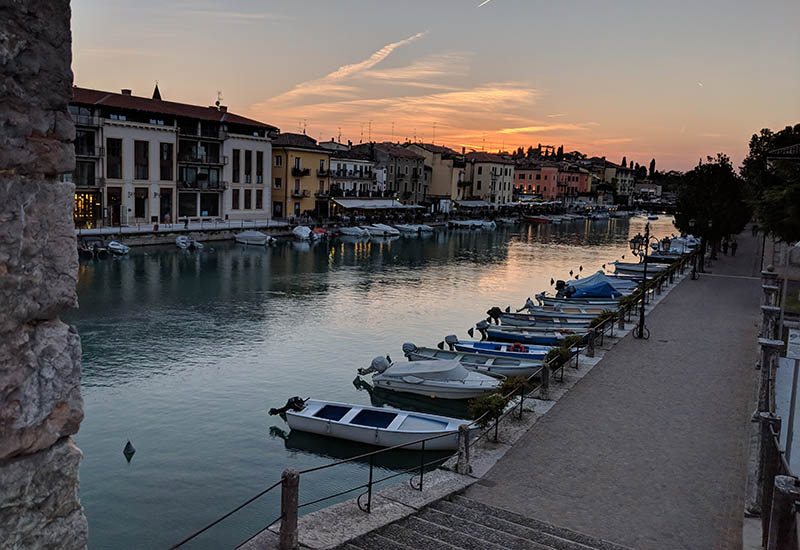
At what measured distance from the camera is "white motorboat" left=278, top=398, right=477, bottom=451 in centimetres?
1608

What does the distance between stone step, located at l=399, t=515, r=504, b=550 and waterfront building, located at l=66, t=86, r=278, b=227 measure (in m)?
49.2

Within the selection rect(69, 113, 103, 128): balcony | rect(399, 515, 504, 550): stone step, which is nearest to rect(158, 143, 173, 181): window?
rect(69, 113, 103, 128): balcony

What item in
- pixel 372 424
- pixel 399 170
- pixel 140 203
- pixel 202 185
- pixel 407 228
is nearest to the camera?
pixel 372 424

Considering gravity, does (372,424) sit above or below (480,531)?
below

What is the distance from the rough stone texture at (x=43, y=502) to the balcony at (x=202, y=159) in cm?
6296

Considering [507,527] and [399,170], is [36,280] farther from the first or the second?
[399,170]

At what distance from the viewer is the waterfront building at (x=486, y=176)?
119500 millimetres

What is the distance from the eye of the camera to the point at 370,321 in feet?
103

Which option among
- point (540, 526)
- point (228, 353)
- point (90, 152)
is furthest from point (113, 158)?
point (540, 526)

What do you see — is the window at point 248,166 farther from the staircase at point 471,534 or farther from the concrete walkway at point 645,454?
the staircase at point 471,534

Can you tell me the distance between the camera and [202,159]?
64.1 m

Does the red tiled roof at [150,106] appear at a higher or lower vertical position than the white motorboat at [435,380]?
higher

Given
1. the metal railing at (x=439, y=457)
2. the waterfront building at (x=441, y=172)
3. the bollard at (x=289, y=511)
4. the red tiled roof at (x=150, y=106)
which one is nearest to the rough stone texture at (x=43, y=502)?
the metal railing at (x=439, y=457)

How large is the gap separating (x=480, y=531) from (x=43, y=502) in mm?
7316
